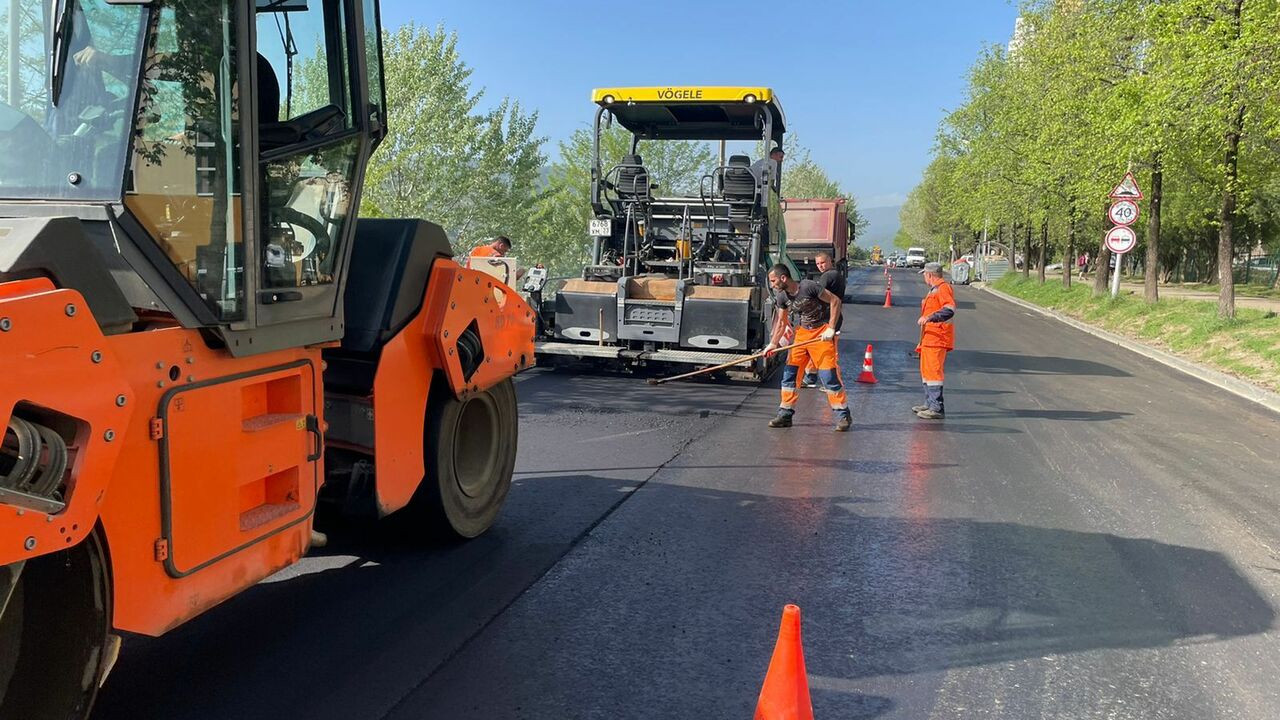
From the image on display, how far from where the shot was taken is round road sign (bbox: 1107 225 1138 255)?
1661 cm

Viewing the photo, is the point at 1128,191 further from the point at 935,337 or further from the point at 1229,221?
the point at 935,337

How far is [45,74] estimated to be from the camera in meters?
2.65

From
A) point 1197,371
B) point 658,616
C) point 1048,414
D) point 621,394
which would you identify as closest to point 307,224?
point 658,616

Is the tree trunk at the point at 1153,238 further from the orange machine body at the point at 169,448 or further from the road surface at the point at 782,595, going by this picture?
the orange machine body at the point at 169,448

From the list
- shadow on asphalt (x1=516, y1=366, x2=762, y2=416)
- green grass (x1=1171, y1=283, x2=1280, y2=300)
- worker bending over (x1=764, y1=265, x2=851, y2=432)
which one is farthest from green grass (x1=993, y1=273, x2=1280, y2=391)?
green grass (x1=1171, y1=283, x2=1280, y2=300)

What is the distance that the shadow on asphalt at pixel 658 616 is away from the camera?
325cm

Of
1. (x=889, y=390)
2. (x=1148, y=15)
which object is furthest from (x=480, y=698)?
(x=1148, y=15)

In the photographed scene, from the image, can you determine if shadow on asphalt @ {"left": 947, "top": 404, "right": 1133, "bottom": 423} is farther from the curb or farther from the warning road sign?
the warning road sign

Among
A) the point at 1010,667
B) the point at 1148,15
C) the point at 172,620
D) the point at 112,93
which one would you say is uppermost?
the point at 1148,15

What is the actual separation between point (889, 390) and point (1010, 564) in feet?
20.6

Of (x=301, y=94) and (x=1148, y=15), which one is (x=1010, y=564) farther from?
(x=1148, y=15)

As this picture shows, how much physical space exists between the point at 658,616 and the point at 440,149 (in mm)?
22863

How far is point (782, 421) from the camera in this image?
27.9 feet

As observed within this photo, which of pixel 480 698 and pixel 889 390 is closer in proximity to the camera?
pixel 480 698
